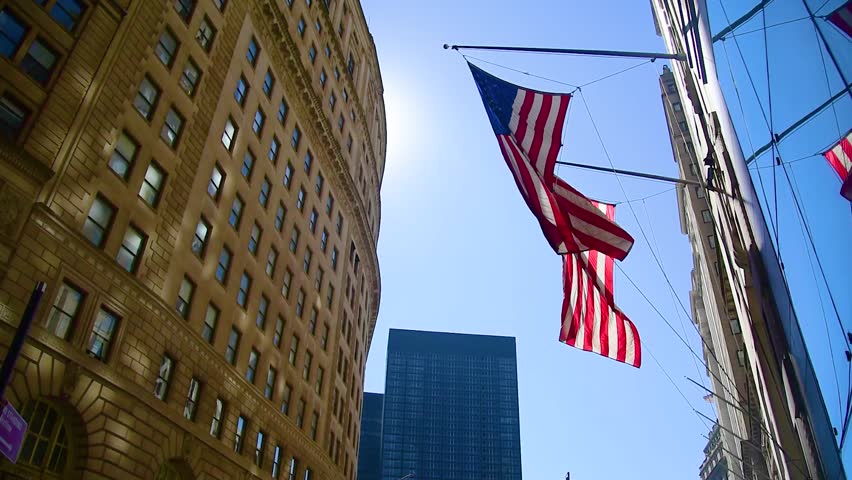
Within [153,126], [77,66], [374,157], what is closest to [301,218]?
[153,126]

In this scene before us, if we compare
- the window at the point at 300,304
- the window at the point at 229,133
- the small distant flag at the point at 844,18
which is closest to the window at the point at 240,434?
the window at the point at 300,304

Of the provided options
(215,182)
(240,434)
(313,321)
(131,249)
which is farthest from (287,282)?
(131,249)

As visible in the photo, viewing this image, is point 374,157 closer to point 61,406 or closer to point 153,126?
point 153,126

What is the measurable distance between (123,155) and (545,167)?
16.3 m

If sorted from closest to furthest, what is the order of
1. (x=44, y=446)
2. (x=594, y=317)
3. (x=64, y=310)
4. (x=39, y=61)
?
(x=594, y=317), (x=44, y=446), (x=64, y=310), (x=39, y=61)

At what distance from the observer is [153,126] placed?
25875 mm

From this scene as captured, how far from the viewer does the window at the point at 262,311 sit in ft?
111

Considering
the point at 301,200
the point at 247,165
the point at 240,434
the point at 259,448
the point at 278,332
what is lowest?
the point at 259,448

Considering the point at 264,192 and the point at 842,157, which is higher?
the point at 264,192

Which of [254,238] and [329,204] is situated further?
[329,204]

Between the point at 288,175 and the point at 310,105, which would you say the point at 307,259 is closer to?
the point at 288,175

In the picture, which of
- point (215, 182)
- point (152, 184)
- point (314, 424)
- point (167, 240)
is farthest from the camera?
point (314, 424)

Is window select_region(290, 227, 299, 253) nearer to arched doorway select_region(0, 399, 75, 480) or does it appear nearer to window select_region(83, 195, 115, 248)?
window select_region(83, 195, 115, 248)

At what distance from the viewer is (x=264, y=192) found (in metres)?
36.3
